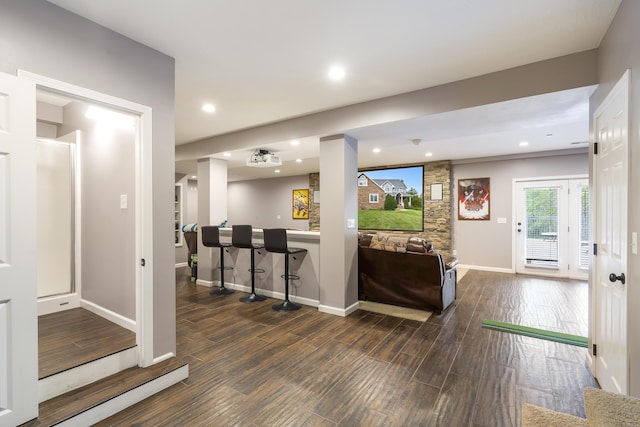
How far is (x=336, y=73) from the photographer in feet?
9.41

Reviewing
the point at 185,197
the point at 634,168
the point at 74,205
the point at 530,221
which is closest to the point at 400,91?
Answer: the point at 634,168

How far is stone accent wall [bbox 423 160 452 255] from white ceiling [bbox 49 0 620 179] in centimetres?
348

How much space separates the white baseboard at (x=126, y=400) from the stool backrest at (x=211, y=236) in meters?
2.63

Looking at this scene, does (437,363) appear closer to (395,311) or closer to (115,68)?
(395,311)

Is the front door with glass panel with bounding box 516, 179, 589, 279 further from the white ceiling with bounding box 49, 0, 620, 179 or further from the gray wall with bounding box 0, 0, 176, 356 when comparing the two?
the gray wall with bounding box 0, 0, 176, 356

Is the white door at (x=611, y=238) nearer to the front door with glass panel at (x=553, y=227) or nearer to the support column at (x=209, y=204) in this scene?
the front door with glass panel at (x=553, y=227)

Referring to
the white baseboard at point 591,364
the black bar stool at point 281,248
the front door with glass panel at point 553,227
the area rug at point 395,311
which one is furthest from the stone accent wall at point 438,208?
the white baseboard at point 591,364

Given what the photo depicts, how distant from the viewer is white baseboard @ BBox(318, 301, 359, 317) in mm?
3972

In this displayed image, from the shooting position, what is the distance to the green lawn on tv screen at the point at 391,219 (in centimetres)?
753

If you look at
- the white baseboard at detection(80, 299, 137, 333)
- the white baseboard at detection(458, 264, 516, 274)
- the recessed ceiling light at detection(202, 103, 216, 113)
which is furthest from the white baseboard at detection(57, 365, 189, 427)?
the white baseboard at detection(458, 264, 516, 274)

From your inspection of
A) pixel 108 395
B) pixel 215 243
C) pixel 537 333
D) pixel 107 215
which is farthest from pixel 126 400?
pixel 537 333

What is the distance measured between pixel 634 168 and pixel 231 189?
421 inches

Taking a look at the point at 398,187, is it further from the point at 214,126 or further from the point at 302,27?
the point at 302,27

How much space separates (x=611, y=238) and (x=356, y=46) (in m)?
2.35
